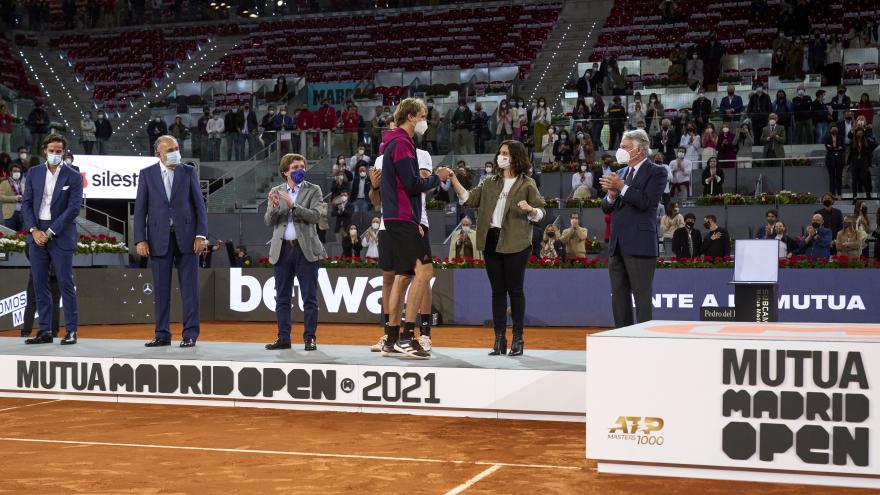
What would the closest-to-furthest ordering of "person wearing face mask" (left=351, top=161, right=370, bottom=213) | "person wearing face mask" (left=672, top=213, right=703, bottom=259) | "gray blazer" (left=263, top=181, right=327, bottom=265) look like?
1. "gray blazer" (left=263, top=181, right=327, bottom=265)
2. "person wearing face mask" (left=672, top=213, right=703, bottom=259)
3. "person wearing face mask" (left=351, top=161, right=370, bottom=213)

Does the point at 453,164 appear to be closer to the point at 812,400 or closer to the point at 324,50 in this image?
the point at 324,50

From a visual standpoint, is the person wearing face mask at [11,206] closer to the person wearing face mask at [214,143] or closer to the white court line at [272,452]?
Result: the person wearing face mask at [214,143]

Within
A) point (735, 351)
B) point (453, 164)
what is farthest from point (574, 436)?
point (453, 164)

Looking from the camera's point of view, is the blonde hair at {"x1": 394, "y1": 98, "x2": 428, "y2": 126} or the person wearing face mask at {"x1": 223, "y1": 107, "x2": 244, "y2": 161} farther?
the person wearing face mask at {"x1": 223, "y1": 107, "x2": 244, "y2": 161}

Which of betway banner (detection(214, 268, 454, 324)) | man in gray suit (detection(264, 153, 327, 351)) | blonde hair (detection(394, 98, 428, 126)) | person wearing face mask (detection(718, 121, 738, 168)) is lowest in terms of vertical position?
betway banner (detection(214, 268, 454, 324))

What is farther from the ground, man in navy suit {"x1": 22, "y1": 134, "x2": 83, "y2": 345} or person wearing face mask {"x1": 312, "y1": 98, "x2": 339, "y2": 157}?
person wearing face mask {"x1": 312, "y1": 98, "x2": 339, "y2": 157}

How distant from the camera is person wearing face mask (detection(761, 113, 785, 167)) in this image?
21.0m

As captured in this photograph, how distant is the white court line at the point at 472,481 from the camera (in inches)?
208

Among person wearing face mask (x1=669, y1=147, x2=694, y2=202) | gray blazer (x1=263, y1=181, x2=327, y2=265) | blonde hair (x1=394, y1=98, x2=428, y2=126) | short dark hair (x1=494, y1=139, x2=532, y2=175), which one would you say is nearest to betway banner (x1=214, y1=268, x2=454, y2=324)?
person wearing face mask (x1=669, y1=147, x2=694, y2=202)

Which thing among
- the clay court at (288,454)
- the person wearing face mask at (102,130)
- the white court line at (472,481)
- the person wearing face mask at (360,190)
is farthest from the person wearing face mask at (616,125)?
the white court line at (472,481)

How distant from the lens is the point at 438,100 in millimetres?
26984

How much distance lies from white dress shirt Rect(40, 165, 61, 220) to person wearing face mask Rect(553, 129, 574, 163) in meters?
14.0

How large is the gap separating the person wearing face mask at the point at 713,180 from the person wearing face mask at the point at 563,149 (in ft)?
10.2

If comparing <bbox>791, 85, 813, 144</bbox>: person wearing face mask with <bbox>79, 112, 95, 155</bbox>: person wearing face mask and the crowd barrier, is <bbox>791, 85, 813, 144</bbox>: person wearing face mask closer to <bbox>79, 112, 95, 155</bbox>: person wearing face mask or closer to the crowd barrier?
the crowd barrier
